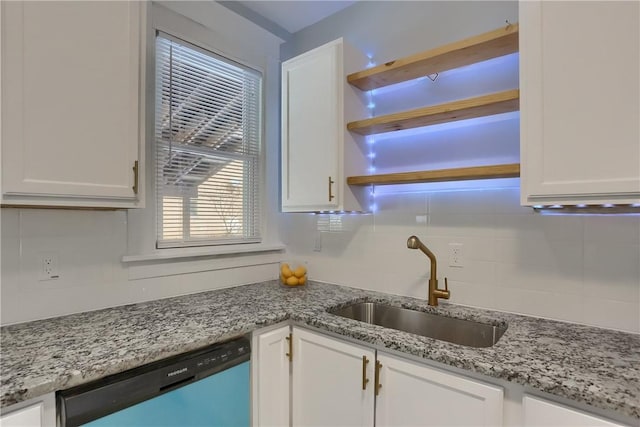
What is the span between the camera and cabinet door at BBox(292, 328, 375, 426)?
1.37m

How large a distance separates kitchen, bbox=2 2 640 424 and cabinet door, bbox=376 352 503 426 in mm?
550

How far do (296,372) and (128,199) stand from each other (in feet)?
3.46

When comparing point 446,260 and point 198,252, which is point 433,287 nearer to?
point 446,260

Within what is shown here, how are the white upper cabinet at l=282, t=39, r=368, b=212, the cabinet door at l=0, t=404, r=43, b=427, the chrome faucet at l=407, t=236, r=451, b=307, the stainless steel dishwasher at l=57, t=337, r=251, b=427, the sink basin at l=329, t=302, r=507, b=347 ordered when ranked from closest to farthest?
the cabinet door at l=0, t=404, r=43, b=427, the stainless steel dishwasher at l=57, t=337, r=251, b=427, the sink basin at l=329, t=302, r=507, b=347, the chrome faucet at l=407, t=236, r=451, b=307, the white upper cabinet at l=282, t=39, r=368, b=212

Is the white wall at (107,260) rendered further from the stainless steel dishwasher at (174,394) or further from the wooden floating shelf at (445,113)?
the wooden floating shelf at (445,113)

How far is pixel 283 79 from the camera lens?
2.11 metres

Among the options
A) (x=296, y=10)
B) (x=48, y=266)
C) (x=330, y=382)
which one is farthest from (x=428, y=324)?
(x=296, y=10)

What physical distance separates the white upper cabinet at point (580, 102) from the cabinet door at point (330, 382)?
91 centimetres

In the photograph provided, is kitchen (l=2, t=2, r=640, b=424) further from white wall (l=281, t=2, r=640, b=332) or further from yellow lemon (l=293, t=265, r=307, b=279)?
yellow lemon (l=293, t=265, r=307, b=279)

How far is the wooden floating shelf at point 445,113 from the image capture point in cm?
141

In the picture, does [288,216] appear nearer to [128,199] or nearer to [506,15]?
[128,199]

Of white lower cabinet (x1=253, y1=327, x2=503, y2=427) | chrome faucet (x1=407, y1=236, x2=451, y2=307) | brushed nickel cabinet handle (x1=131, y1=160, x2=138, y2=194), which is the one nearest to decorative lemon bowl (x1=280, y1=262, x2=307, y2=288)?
white lower cabinet (x1=253, y1=327, x2=503, y2=427)

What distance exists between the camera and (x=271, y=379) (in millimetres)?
1541

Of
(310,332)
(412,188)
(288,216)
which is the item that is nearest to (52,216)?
(310,332)
